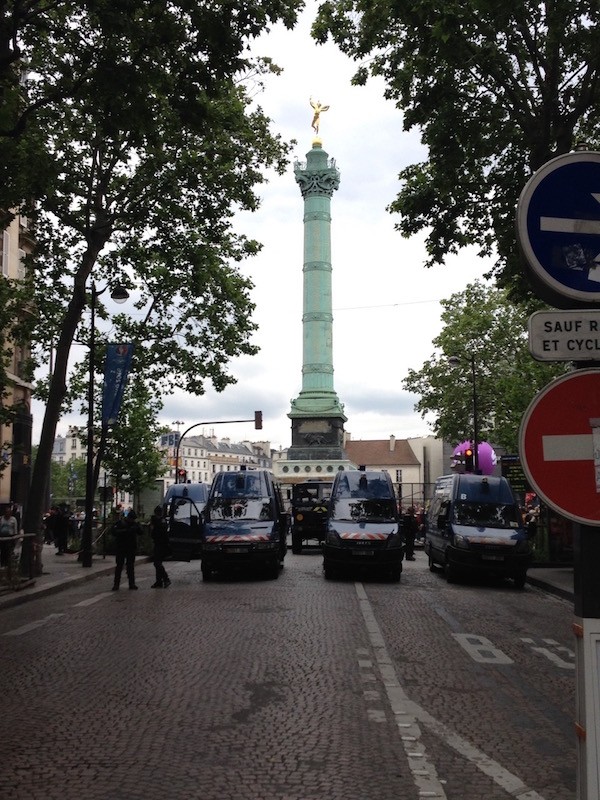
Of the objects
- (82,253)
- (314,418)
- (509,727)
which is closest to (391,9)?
(82,253)

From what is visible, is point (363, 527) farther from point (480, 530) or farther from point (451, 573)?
point (480, 530)

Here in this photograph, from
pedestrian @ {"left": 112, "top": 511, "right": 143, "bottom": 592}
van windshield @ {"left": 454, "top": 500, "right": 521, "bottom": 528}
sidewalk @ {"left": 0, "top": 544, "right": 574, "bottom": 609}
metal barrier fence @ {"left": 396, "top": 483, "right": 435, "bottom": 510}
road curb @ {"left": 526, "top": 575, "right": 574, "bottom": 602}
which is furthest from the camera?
metal barrier fence @ {"left": 396, "top": 483, "right": 435, "bottom": 510}

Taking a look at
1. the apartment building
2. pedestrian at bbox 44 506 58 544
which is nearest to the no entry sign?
pedestrian at bbox 44 506 58 544

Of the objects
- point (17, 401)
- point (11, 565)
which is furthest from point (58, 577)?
point (17, 401)

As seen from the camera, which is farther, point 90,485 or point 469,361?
point 469,361

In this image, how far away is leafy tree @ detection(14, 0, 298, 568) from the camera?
1099 cm

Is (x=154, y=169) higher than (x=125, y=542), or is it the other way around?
(x=154, y=169)

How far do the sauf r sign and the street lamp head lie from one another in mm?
20670

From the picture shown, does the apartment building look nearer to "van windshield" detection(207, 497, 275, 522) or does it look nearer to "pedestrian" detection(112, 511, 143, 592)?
"van windshield" detection(207, 497, 275, 522)

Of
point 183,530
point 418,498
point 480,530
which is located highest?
point 418,498

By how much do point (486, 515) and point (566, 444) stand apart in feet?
55.4

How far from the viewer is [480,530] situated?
63.1 ft

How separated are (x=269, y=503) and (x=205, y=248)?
660 centimetres

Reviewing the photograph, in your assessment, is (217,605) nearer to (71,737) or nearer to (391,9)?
(71,737)
